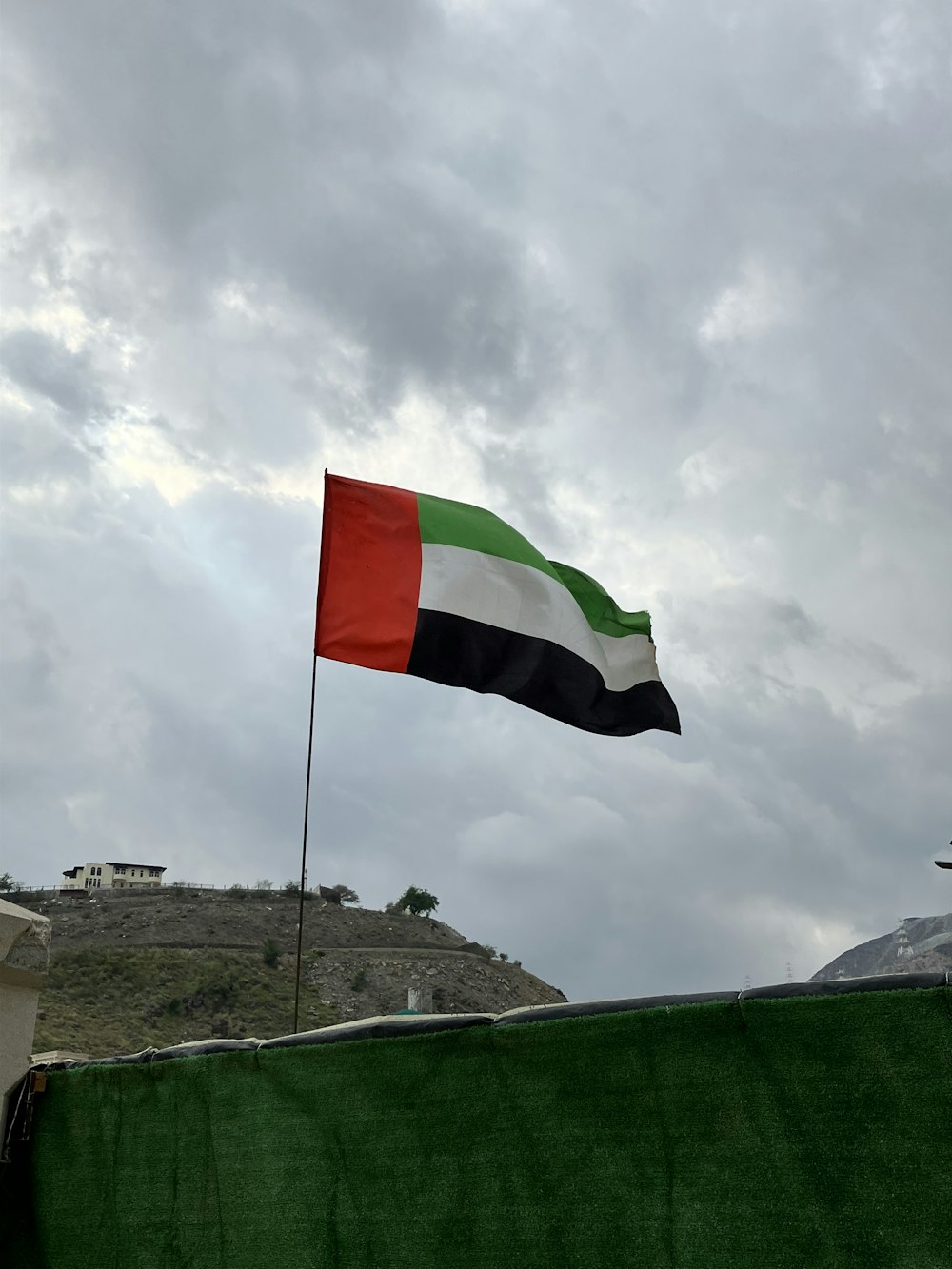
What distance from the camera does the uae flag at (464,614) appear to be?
7137mm

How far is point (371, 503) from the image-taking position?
7516 millimetres

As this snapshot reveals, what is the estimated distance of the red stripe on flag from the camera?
276 inches

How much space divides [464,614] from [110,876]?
106712 mm

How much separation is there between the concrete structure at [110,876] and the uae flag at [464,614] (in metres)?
103

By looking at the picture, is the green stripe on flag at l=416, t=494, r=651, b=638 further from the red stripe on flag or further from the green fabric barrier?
the green fabric barrier

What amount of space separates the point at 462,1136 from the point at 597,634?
501 centimetres

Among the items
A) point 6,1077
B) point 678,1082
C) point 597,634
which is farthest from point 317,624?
point 678,1082

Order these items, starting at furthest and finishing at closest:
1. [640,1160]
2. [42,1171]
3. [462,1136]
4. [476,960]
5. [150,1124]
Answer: [476,960]
[42,1171]
[150,1124]
[462,1136]
[640,1160]

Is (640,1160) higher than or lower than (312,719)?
lower

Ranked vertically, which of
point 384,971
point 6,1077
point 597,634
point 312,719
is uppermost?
point 384,971

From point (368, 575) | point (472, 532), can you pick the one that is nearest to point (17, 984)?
point (368, 575)

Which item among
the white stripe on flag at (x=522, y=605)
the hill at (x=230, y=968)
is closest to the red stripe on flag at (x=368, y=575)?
the white stripe on flag at (x=522, y=605)

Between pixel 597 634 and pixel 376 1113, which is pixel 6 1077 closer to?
pixel 376 1113

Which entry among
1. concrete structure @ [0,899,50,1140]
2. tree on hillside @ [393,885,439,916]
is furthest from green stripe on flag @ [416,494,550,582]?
tree on hillside @ [393,885,439,916]
